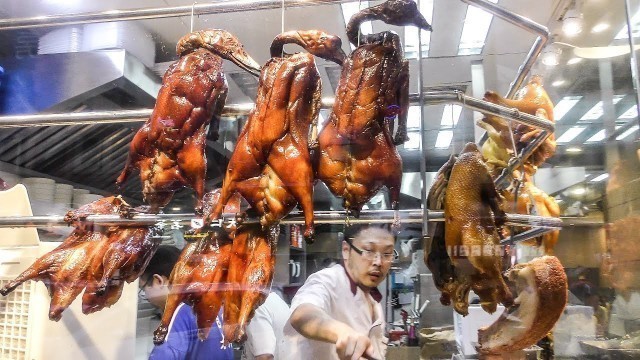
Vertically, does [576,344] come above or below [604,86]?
below

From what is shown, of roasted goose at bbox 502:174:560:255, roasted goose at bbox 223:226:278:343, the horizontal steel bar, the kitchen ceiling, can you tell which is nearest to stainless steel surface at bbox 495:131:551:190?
roasted goose at bbox 502:174:560:255

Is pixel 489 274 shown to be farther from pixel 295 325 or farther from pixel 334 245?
pixel 295 325

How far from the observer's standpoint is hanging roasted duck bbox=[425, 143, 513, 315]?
158cm

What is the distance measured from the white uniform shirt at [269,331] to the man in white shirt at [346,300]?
5cm

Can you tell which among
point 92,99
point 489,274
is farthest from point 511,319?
point 92,99

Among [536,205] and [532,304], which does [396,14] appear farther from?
[536,205]

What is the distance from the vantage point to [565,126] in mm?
2598

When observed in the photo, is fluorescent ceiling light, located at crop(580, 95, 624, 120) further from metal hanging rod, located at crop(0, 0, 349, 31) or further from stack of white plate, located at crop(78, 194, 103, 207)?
stack of white plate, located at crop(78, 194, 103, 207)

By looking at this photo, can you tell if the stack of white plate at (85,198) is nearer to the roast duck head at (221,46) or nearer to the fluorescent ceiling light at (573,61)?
the roast duck head at (221,46)

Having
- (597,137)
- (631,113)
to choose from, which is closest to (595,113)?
(597,137)

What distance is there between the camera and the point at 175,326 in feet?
6.51

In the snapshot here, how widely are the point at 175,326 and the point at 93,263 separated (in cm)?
40

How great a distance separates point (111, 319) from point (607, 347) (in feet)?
7.63

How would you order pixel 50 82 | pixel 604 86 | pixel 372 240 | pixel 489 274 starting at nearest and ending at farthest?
pixel 489 274
pixel 372 240
pixel 604 86
pixel 50 82
